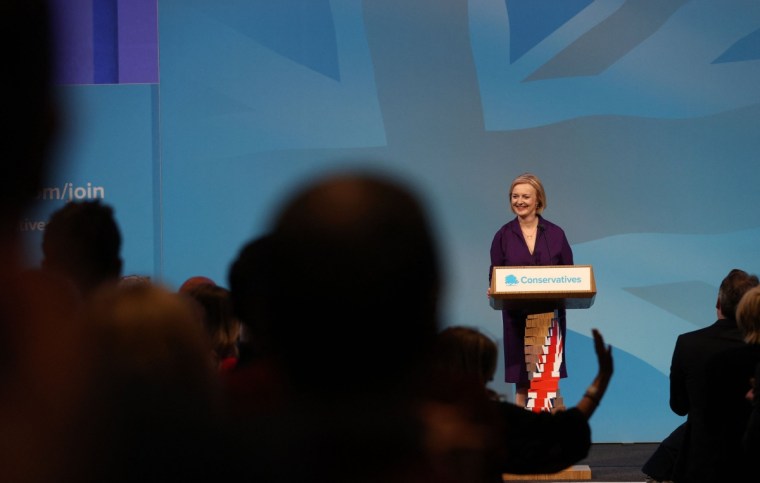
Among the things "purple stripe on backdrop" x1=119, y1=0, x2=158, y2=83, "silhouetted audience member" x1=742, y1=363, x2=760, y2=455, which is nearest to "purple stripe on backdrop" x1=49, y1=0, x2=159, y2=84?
"purple stripe on backdrop" x1=119, y1=0, x2=158, y2=83

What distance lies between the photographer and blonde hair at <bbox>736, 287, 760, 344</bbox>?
138 inches

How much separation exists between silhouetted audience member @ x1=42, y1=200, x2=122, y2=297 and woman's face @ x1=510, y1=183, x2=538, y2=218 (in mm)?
4229

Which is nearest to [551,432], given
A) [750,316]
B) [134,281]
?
[134,281]

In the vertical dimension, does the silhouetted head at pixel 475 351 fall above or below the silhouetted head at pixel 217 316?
below

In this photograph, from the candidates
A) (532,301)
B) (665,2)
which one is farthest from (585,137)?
(532,301)

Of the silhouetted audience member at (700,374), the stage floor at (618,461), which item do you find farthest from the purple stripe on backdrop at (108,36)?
the silhouetted audience member at (700,374)

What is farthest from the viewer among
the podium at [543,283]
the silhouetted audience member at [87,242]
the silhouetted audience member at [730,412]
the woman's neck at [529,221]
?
the woman's neck at [529,221]

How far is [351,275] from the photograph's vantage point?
0.70 meters

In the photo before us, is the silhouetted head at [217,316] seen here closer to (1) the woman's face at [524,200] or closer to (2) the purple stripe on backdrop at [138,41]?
(1) the woman's face at [524,200]

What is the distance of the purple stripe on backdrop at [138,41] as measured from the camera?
318 inches

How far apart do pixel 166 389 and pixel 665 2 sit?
7821 mm

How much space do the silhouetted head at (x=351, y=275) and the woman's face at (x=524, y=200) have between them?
17.2 ft

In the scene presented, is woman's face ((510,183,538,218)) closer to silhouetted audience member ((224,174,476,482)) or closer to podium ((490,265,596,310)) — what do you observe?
podium ((490,265,596,310))

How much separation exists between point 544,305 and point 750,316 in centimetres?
203
